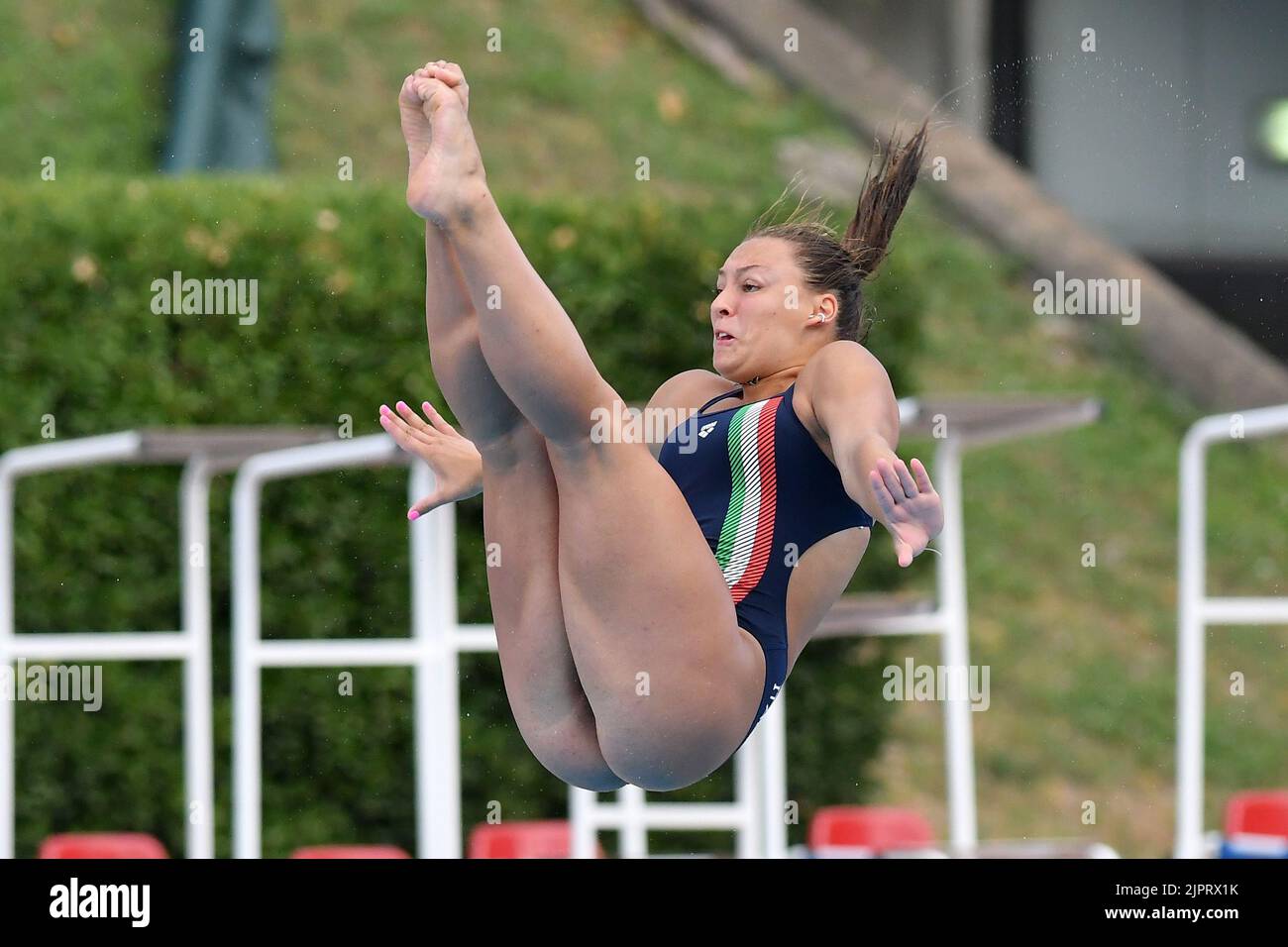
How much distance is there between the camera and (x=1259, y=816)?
18.0 ft

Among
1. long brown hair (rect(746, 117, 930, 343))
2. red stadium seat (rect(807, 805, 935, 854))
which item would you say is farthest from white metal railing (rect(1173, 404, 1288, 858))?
long brown hair (rect(746, 117, 930, 343))

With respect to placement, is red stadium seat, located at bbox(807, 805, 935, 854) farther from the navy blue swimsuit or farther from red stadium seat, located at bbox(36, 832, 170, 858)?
the navy blue swimsuit

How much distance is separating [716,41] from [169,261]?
4.50 metres

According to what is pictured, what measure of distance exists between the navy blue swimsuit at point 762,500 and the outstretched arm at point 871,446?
12 cm

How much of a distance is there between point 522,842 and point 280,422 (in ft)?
5.96

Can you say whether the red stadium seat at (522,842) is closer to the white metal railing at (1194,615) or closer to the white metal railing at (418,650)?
the white metal railing at (418,650)

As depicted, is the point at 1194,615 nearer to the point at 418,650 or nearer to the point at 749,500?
the point at 418,650

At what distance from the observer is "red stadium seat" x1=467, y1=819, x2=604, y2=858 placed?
5262 mm

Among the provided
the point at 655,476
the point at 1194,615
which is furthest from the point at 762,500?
the point at 1194,615

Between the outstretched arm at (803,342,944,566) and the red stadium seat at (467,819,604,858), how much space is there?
261 cm

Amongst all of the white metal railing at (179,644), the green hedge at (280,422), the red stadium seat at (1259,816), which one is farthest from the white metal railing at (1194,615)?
the white metal railing at (179,644)

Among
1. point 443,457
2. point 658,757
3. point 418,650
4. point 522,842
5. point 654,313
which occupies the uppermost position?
point 654,313
